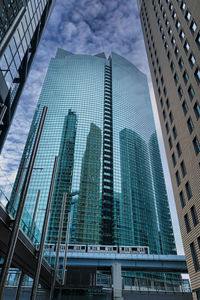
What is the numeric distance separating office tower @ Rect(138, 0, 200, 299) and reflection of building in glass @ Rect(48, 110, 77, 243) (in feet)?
361

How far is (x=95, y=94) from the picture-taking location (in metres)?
190

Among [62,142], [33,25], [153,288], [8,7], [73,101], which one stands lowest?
[153,288]

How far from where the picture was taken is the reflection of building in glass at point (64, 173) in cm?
13525

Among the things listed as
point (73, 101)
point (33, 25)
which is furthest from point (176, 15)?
point (73, 101)

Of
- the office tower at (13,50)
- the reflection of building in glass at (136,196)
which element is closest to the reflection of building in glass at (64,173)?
the reflection of building in glass at (136,196)

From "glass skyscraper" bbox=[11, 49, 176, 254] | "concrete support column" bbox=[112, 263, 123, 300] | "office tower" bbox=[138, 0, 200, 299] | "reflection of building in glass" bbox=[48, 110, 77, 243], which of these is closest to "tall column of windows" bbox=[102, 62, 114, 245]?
"glass skyscraper" bbox=[11, 49, 176, 254]

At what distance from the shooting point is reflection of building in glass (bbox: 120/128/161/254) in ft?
485

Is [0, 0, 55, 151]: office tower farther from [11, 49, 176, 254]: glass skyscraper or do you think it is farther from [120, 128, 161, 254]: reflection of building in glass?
[120, 128, 161, 254]: reflection of building in glass

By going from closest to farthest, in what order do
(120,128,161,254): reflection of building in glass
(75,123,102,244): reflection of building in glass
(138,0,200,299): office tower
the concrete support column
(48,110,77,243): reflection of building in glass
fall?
(138,0,200,299): office tower, the concrete support column, (48,110,77,243): reflection of building in glass, (75,123,102,244): reflection of building in glass, (120,128,161,254): reflection of building in glass

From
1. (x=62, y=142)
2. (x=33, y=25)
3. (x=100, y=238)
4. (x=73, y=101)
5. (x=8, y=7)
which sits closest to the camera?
(x=8, y=7)

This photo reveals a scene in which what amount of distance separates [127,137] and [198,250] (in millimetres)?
162056

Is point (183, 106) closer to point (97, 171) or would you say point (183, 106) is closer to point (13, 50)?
point (13, 50)

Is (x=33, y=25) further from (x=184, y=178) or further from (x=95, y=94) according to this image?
(x=95, y=94)

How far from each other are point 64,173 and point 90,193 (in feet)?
66.3
